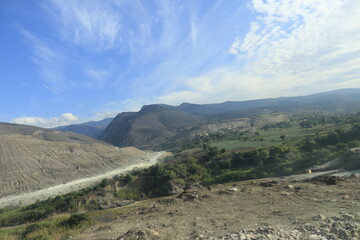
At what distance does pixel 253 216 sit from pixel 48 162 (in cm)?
7174

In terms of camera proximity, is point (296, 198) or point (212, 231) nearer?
point (212, 231)

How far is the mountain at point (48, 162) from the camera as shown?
5493 centimetres

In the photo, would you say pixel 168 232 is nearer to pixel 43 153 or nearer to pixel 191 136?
pixel 43 153

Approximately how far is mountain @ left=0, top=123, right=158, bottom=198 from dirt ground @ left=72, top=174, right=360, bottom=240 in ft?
184

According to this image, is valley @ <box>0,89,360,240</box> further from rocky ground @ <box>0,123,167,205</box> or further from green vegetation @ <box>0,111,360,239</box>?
rocky ground @ <box>0,123,167,205</box>

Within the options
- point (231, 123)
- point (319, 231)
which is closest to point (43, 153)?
point (319, 231)

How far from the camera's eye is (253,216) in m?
9.17

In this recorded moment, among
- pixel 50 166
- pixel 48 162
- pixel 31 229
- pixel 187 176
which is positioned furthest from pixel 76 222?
pixel 48 162

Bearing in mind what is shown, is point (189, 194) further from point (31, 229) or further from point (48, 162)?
point (48, 162)

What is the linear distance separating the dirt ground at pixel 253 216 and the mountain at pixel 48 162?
5614 cm

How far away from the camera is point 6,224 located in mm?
24078

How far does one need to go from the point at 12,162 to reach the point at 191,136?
87480 millimetres

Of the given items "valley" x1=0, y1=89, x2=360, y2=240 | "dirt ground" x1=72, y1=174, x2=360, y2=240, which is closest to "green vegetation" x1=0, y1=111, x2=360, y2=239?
"valley" x1=0, y1=89, x2=360, y2=240

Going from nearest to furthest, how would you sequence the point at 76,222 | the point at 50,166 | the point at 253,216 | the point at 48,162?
the point at 253,216
the point at 76,222
the point at 50,166
the point at 48,162
